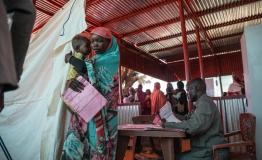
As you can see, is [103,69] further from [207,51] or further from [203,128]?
[207,51]

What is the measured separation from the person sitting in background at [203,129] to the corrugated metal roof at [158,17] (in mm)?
4590

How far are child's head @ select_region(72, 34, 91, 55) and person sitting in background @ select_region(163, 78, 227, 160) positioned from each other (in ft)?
3.64

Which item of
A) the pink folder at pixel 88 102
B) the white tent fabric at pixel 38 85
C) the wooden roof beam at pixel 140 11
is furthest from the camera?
the wooden roof beam at pixel 140 11

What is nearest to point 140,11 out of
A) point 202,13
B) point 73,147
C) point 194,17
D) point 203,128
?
point 194,17

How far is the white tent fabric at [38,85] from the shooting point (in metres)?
2.72

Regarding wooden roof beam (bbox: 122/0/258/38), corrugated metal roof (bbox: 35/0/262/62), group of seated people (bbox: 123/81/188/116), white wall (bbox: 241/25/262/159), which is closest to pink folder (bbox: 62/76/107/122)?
white wall (bbox: 241/25/262/159)

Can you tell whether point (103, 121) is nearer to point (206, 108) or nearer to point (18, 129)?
point (206, 108)

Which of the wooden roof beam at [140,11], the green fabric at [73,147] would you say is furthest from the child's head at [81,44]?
the wooden roof beam at [140,11]

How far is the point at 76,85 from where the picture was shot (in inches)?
90.7

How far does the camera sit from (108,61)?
247cm

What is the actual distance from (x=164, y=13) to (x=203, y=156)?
5639mm

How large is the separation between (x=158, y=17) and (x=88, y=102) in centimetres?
600

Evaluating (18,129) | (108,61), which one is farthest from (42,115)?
(108,61)

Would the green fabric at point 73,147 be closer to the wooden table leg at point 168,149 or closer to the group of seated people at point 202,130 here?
the wooden table leg at point 168,149
